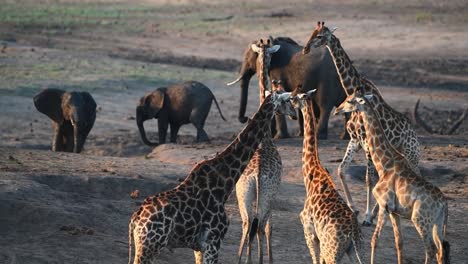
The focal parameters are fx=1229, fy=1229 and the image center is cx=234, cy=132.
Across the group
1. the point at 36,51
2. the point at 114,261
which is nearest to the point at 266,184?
the point at 114,261

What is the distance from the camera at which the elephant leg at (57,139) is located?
18562 millimetres

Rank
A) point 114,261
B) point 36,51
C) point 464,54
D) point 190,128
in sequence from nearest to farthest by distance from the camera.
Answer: point 114,261, point 190,128, point 36,51, point 464,54

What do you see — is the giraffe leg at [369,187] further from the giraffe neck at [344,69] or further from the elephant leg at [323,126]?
the elephant leg at [323,126]

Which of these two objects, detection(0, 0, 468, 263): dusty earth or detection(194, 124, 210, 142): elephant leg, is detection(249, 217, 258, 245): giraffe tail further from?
detection(194, 124, 210, 142): elephant leg

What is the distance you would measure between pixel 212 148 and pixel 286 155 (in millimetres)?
1281

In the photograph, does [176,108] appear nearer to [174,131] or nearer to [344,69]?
[174,131]

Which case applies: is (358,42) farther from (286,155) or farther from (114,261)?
(114,261)

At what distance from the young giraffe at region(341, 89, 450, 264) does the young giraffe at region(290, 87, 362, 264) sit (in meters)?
0.49

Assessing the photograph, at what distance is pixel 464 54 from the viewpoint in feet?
99.0

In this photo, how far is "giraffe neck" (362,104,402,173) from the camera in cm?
1125

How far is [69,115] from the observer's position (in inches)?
729

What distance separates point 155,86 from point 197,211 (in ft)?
49.5

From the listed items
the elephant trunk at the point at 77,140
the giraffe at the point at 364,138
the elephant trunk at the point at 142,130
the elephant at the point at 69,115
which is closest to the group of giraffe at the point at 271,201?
the giraffe at the point at 364,138

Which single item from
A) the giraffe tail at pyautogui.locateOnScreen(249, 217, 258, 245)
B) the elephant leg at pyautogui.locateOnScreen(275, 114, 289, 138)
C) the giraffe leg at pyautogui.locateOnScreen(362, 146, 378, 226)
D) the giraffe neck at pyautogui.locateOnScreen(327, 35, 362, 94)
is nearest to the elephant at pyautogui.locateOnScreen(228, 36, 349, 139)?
the elephant leg at pyautogui.locateOnScreen(275, 114, 289, 138)
